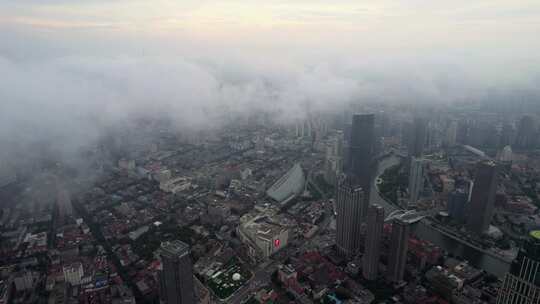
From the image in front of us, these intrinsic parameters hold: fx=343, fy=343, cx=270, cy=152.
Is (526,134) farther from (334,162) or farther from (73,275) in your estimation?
(73,275)

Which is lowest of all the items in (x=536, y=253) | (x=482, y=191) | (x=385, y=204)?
(x=385, y=204)

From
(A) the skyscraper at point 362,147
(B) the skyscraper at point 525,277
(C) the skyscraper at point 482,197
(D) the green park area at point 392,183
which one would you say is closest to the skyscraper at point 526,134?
(D) the green park area at point 392,183

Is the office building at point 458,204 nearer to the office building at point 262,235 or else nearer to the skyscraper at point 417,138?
the skyscraper at point 417,138

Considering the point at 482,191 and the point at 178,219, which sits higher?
the point at 482,191

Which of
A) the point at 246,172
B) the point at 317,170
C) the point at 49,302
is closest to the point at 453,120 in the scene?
the point at 317,170

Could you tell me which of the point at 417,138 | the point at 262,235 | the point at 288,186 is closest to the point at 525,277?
the point at 262,235

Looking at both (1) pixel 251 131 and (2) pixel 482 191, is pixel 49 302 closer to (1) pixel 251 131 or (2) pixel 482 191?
(2) pixel 482 191

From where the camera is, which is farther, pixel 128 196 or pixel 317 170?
pixel 317 170
